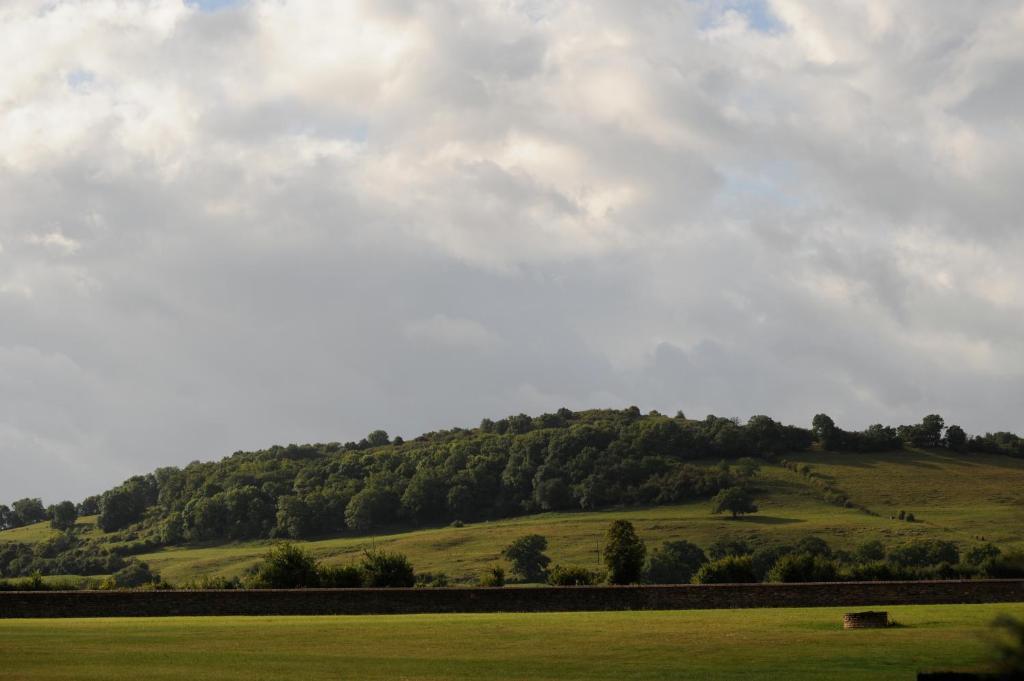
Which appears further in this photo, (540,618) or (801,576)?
(801,576)

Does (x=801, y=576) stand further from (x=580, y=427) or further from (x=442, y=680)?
(x=580, y=427)

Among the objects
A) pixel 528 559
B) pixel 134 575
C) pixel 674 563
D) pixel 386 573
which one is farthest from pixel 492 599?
pixel 134 575

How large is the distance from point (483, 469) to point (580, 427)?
17.7 meters

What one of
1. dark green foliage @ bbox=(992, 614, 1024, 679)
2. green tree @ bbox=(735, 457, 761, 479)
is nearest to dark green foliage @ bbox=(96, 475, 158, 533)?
green tree @ bbox=(735, 457, 761, 479)

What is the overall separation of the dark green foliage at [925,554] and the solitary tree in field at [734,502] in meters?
26.5

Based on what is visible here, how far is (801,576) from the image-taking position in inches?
2320

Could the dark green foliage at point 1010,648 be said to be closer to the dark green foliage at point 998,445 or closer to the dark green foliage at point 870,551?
the dark green foliage at point 870,551

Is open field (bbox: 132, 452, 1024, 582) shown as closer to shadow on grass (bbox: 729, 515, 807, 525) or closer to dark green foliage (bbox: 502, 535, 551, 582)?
shadow on grass (bbox: 729, 515, 807, 525)

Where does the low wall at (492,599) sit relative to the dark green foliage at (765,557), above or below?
above

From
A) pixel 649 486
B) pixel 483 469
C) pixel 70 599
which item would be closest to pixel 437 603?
pixel 70 599

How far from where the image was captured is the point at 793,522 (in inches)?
4811

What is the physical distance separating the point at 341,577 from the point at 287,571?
2615 mm

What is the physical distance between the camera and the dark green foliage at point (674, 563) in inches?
3900

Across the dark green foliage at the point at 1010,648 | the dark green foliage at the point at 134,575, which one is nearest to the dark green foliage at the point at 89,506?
the dark green foliage at the point at 134,575
